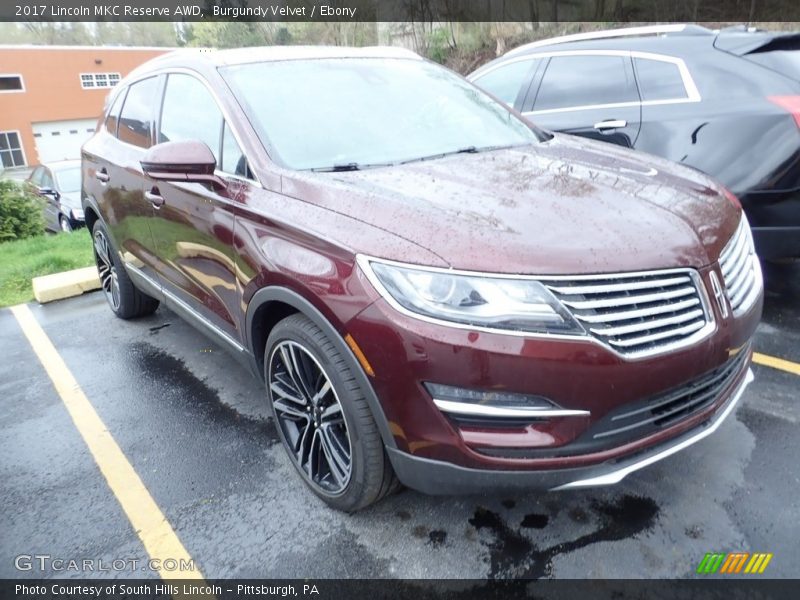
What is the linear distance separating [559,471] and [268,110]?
201cm

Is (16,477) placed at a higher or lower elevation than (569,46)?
lower

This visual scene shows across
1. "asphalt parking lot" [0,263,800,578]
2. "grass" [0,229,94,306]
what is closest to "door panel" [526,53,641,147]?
"asphalt parking lot" [0,263,800,578]

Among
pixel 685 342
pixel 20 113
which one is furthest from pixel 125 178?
pixel 20 113

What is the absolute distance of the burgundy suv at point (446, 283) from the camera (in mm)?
1848

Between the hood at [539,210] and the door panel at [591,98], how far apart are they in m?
1.68

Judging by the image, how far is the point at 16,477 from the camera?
9.64ft

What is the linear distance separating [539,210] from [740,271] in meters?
0.89

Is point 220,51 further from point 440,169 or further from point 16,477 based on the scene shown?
point 16,477

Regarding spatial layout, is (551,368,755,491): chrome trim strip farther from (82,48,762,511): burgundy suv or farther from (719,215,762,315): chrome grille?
(719,215,762,315): chrome grille

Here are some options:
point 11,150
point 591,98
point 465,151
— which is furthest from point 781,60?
point 11,150

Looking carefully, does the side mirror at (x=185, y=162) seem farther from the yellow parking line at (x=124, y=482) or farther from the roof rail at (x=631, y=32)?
the roof rail at (x=631, y=32)

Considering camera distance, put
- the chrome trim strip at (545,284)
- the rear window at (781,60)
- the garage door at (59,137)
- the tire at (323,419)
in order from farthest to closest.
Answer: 1. the garage door at (59,137)
2. the rear window at (781,60)
3. the tire at (323,419)
4. the chrome trim strip at (545,284)

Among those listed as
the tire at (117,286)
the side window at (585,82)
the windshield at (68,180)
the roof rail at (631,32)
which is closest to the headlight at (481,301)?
the side window at (585,82)

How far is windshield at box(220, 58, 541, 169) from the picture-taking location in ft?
8.84
